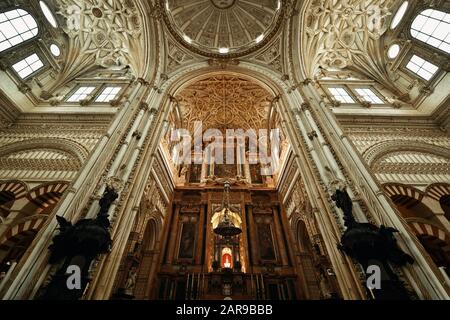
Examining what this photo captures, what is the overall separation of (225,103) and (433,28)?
1270 centimetres

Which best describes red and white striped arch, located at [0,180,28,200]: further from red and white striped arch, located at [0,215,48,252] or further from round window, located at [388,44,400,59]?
round window, located at [388,44,400,59]

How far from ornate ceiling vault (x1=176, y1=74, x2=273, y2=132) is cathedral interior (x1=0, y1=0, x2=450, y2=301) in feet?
0.42

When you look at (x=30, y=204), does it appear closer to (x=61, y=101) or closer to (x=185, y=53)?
(x=61, y=101)

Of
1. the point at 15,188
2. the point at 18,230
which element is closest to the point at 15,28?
the point at 15,188

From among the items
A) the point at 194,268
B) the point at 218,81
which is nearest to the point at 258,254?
the point at 194,268

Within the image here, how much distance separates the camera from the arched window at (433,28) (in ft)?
34.0

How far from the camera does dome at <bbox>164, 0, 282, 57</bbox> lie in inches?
540

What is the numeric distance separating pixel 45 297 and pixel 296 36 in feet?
51.5

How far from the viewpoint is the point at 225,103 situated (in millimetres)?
17359

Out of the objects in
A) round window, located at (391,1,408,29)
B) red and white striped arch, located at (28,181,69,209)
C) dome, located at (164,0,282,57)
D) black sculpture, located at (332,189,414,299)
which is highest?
dome, located at (164,0,282,57)

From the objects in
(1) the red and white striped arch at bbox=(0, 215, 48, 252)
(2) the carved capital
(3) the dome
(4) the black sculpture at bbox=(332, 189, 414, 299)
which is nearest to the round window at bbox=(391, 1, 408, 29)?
(3) the dome

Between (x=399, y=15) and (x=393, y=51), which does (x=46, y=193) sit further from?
(x=399, y=15)

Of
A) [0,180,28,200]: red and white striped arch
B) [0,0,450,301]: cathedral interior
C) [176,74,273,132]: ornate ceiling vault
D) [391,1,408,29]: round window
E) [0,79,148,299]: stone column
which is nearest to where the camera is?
[0,79,148,299]: stone column

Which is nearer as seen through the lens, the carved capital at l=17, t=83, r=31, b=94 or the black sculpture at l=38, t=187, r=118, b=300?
the black sculpture at l=38, t=187, r=118, b=300
